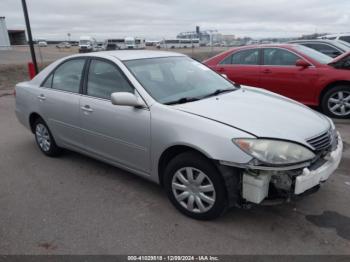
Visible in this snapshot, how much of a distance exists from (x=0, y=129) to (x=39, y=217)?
4.18 m

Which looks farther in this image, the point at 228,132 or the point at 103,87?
the point at 103,87

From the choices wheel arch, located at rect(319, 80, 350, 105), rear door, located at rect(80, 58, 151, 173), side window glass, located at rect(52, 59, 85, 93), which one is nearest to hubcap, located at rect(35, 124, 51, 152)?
side window glass, located at rect(52, 59, 85, 93)

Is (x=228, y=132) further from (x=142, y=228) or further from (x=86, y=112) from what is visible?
(x=86, y=112)

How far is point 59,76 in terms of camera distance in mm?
4621

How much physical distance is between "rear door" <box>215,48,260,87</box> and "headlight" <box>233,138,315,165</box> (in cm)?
485

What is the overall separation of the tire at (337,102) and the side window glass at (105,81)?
461 cm

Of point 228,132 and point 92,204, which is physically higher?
point 228,132

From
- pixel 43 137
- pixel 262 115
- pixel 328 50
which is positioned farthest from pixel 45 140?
pixel 328 50

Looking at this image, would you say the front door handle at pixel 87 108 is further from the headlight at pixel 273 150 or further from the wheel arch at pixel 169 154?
the headlight at pixel 273 150

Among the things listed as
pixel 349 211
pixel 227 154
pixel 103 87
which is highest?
pixel 103 87

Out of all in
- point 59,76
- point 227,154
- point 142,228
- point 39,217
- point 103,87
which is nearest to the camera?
point 227,154

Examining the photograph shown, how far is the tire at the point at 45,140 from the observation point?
4.89 m


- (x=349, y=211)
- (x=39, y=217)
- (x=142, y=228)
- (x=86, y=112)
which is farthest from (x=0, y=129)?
(x=349, y=211)

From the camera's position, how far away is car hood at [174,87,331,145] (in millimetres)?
2832
